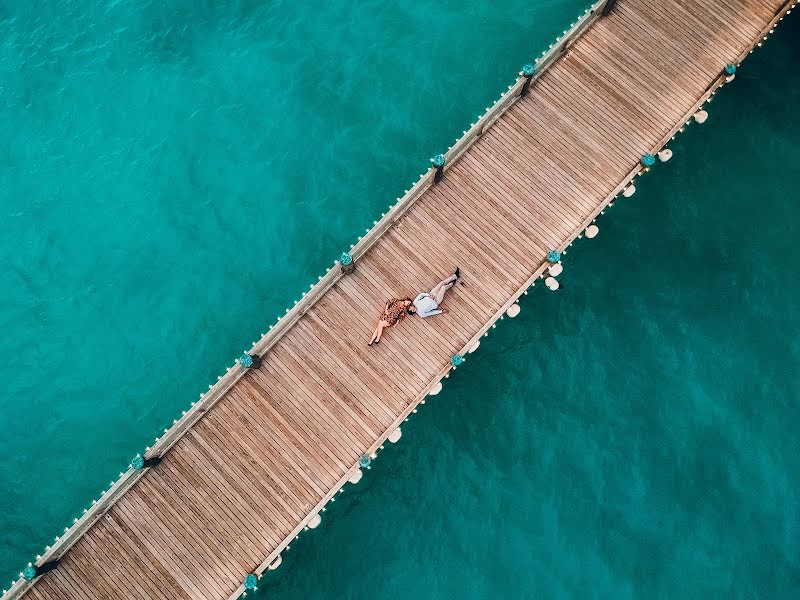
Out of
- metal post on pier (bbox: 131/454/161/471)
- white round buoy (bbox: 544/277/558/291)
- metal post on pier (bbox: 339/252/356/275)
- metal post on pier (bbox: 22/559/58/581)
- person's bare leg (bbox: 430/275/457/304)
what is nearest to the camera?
metal post on pier (bbox: 22/559/58/581)

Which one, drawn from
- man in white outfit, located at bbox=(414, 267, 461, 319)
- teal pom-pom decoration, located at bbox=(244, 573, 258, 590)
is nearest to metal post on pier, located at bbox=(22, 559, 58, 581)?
teal pom-pom decoration, located at bbox=(244, 573, 258, 590)

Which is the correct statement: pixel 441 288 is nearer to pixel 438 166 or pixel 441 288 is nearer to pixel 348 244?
pixel 438 166

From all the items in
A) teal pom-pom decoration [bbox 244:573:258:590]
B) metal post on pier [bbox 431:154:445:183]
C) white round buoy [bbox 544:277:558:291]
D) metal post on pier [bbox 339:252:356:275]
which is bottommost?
teal pom-pom decoration [bbox 244:573:258:590]

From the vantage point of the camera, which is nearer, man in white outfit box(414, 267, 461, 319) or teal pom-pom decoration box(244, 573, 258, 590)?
teal pom-pom decoration box(244, 573, 258, 590)

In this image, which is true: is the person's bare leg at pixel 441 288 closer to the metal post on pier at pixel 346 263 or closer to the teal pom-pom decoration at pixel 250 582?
the metal post on pier at pixel 346 263

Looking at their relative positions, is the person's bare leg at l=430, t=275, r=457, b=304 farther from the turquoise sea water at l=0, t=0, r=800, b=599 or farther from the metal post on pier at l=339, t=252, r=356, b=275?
the turquoise sea water at l=0, t=0, r=800, b=599

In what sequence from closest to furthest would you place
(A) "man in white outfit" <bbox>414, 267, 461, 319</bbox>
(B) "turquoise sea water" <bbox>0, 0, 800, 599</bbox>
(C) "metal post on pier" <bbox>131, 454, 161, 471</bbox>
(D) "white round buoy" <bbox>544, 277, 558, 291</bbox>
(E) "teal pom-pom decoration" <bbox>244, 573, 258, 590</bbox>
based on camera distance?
(E) "teal pom-pom decoration" <bbox>244, 573, 258, 590</bbox>, (C) "metal post on pier" <bbox>131, 454, 161, 471</bbox>, (A) "man in white outfit" <bbox>414, 267, 461, 319</bbox>, (B) "turquoise sea water" <bbox>0, 0, 800, 599</bbox>, (D) "white round buoy" <bbox>544, 277, 558, 291</bbox>

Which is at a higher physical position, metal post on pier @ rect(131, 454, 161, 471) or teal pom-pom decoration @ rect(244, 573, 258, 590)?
metal post on pier @ rect(131, 454, 161, 471)
